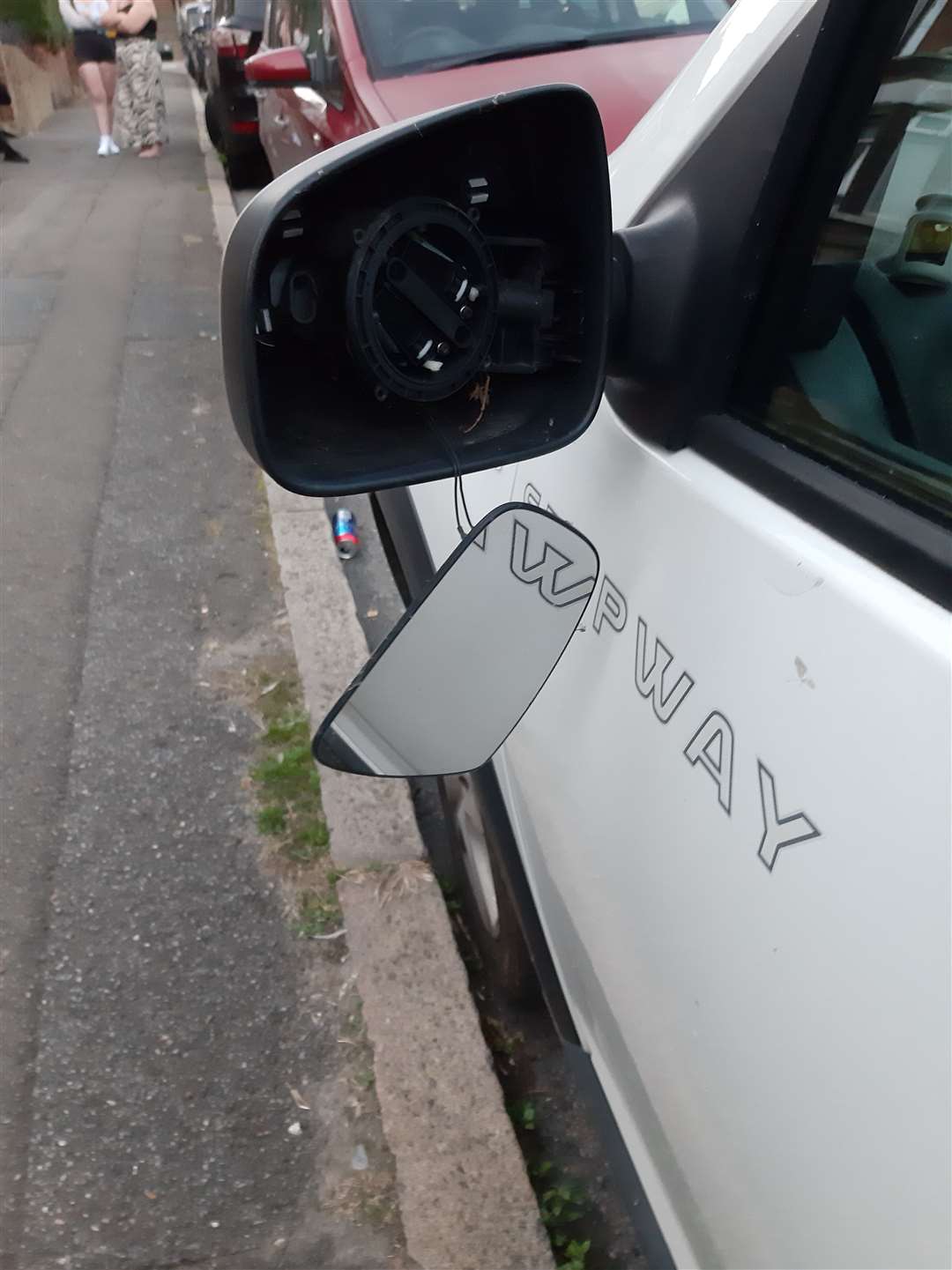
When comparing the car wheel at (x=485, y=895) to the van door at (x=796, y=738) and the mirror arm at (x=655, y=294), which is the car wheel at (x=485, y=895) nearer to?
the van door at (x=796, y=738)

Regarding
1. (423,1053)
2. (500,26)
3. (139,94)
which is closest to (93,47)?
(139,94)

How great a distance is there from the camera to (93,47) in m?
12.1

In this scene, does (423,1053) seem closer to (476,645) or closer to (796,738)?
(476,645)

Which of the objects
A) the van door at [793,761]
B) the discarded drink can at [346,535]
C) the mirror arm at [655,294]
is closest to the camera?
the van door at [793,761]

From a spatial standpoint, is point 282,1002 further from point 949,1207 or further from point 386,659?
point 949,1207

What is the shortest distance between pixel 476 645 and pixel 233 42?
1103 centimetres

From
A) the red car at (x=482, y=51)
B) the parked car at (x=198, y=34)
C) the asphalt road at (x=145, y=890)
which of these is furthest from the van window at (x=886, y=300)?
the parked car at (x=198, y=34)

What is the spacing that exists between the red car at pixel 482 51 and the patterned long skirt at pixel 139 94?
845 cm

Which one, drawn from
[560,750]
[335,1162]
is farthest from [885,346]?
[335,1162]

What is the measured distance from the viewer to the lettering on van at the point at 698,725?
3.25 feet

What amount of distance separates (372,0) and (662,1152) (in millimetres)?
4629

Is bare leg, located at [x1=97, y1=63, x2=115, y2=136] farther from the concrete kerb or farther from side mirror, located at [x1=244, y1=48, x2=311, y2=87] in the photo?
the concrete kerb

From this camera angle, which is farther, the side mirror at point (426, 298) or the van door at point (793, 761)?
the side mirror at point (426, 298)

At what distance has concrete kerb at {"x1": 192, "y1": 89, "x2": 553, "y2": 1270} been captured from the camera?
6.74ft
